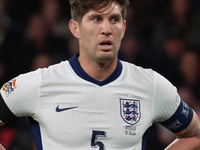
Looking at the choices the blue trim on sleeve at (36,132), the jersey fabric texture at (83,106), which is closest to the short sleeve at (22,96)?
the jersey fabric texture at (83,106)

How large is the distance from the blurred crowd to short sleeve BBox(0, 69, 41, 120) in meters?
2.23

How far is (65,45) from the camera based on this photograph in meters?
5.32

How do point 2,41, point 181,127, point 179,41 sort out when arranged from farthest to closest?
point 179,41
point 2,41
point 181,127

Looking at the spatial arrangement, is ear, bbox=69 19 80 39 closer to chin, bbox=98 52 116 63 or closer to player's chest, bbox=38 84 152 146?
chin, bbox=98 52 116 63

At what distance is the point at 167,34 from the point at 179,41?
0.73 ft

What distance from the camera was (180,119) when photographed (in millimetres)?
2932

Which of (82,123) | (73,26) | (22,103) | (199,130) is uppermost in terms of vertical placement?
(73,26)

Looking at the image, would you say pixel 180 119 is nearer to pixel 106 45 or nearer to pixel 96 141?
pixel 96 141

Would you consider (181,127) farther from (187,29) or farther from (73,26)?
(187,29)

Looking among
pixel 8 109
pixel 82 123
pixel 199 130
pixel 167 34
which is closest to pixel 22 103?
pixel 8 109

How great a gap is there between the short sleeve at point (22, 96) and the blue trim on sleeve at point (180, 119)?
1.12m

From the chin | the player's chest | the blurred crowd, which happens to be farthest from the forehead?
the blurred crowd

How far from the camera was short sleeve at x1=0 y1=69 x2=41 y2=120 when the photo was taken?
259 cm

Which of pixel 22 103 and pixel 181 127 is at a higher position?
pixel 22 103
